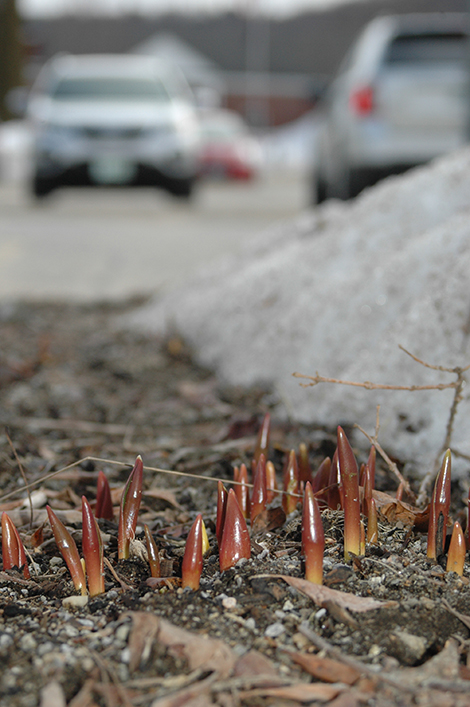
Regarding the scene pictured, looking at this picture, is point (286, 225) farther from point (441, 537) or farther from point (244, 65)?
point (244, 65)

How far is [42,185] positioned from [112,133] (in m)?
1.32

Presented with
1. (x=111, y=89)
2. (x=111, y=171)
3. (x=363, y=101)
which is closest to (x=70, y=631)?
(x=363, y=101)

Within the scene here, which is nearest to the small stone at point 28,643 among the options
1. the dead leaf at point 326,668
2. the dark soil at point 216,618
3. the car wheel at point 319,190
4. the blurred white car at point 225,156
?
the dark soil at point 216,618

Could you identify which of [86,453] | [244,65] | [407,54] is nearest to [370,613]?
[86,453]

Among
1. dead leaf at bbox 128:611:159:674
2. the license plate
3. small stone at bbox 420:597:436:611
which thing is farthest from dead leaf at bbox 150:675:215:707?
the license plate

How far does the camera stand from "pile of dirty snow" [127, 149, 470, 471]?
91.0 inches

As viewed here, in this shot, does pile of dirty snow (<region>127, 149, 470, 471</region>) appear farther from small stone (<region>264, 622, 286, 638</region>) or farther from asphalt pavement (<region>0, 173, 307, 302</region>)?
asphalt pavement (<region>0, 173, 307, 302</region>)

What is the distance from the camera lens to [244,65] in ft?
158

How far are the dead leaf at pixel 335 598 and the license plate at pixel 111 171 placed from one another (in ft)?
31.2

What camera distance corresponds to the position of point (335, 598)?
1380 mm

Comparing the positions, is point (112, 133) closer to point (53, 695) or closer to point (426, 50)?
point (426, 50)

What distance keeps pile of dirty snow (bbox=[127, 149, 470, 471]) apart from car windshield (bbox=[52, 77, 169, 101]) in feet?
25.4

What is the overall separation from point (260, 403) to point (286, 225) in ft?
6.84

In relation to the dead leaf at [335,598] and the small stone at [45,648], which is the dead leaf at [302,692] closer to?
the dead leaf at [335,598]
